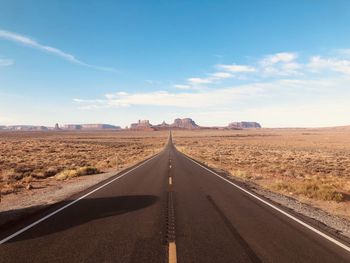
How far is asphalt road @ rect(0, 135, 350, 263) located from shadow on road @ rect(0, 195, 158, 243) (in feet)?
0.07

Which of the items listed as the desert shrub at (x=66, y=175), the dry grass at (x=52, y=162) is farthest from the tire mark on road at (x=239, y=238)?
the desert shrub at (x=66, y=175)

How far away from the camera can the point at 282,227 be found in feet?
24.8

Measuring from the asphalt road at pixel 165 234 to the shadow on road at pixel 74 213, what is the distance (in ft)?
0.07

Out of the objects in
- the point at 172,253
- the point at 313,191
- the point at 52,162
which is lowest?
the point at 52,162

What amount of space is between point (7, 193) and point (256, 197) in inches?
422

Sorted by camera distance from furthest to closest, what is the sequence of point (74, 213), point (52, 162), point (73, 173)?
point (52, 162) → point (73, 173) → point (74, 213)

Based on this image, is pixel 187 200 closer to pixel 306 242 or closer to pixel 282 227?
pixel 282 227

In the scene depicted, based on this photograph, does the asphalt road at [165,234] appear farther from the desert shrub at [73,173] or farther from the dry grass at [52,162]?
the desert shrub at [73,173]

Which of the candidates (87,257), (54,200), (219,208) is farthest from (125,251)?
(54,200)

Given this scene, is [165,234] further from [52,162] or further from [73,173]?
[52,162]

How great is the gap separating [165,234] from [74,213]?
3.36 meters

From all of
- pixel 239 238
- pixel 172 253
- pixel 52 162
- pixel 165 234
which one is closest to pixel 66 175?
pixel 52 162

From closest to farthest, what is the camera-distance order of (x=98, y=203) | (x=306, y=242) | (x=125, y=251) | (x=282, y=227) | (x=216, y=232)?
(x=125, y=251), (x=306, y=242), (x=216, y=232), (x=282, y=227), (x=98, y=203)

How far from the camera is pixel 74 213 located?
892 centimetres
